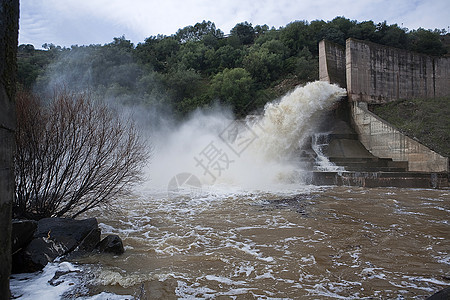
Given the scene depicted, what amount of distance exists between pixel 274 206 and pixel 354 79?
1625cm

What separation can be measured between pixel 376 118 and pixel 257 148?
7.89m

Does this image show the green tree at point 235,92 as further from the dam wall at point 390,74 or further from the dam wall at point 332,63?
the dam wall at point 390,74

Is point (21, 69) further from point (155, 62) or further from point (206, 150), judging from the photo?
point (206, 150)

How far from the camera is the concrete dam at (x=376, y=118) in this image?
16.0 meters

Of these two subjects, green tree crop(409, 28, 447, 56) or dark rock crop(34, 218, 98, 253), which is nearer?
dark rock crop(34, 218, 98, 253)

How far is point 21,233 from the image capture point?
4.66 meters

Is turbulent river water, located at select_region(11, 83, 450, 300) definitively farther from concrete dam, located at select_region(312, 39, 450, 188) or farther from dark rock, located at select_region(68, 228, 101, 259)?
concrete dam, located at select_region(312, 39, 450, 188)

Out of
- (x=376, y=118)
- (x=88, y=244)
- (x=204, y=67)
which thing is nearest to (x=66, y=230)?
(x=88, y=244)

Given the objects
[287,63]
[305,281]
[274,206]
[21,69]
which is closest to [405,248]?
[305,281]

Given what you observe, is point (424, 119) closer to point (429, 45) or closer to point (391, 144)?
point (391, 144)

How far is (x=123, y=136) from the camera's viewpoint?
8062 mm

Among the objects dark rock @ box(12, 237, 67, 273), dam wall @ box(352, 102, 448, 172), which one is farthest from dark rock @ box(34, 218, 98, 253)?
dam wall @ box(352, 102, 448, 172)

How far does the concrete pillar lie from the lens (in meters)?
2.55

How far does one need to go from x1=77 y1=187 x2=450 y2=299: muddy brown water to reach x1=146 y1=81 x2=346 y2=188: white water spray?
6.76 meters
